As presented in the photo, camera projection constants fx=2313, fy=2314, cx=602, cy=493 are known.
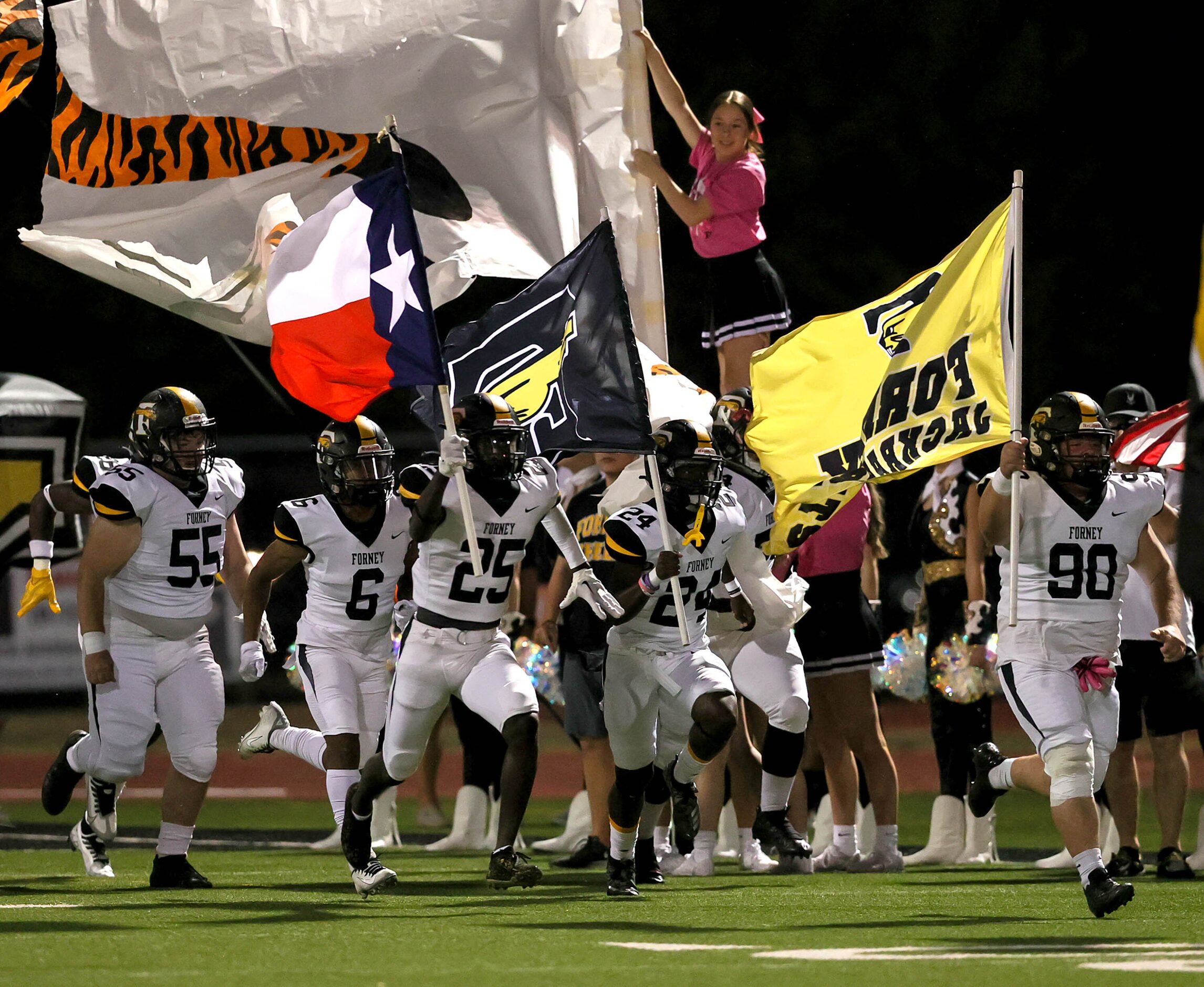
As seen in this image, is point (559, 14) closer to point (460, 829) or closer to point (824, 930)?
point (460, 829)

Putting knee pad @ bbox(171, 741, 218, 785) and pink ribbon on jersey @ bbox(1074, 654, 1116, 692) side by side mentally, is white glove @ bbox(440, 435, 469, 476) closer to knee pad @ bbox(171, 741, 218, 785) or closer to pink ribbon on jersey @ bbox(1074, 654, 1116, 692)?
knee pad @ bbox(171, 741, 218, 785)

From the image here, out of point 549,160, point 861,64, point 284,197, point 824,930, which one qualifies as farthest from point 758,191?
point 861,64

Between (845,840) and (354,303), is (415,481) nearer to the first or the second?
(354,303)

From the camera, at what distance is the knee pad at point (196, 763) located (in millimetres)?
10297

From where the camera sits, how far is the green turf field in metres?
7.17

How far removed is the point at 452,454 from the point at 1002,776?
2686mm

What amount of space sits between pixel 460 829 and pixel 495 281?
26.4ft

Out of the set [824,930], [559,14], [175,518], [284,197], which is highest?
[559,14]

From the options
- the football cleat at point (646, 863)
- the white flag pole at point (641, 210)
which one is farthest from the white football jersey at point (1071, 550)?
the white flag pole at point (641, 210)

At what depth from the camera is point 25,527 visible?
50.9ft

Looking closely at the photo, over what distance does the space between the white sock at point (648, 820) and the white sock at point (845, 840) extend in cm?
125

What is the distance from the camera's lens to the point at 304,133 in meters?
11.9

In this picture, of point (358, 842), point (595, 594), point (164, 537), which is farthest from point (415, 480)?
point (358, 842)

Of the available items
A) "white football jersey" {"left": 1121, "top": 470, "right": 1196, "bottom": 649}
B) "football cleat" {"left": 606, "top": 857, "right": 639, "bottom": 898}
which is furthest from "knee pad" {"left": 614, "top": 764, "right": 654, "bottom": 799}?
"white football jersey" {"left": 1121, "top": 470, "right": 1196, "bottom": 649}
